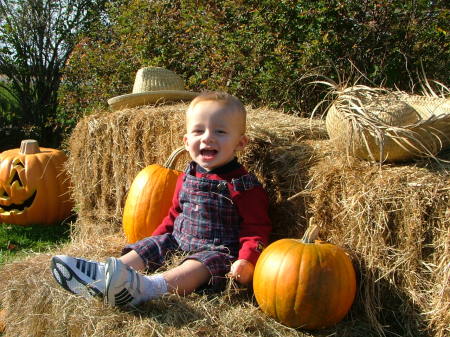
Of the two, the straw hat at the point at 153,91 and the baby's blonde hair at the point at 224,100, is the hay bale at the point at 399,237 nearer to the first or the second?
the baby's blonde hair at the point at 224,100

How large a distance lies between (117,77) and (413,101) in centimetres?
471

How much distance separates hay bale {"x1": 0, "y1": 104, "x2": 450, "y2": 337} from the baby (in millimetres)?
142

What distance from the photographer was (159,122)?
3943mm

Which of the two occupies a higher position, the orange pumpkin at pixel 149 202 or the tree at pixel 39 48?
the tree at pixel 39 48

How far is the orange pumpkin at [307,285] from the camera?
2.27 m

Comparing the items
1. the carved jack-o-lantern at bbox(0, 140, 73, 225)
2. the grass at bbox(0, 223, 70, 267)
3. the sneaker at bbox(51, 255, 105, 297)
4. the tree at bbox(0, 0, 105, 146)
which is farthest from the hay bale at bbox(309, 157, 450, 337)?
the tree at bbox(0, 0, 105, 146)

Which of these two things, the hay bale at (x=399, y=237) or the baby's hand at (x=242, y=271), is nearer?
the hay bale at (x=399, y=237)

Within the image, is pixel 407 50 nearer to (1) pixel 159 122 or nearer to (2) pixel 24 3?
(1) pixel 159 122

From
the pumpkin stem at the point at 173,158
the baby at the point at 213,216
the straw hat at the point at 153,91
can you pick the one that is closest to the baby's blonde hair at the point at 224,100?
the baby at the point at 213,216

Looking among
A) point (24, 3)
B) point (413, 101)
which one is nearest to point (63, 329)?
point (413, 101)

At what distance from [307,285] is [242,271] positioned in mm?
385

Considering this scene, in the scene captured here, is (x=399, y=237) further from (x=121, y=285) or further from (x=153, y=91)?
(x=153, y=91)

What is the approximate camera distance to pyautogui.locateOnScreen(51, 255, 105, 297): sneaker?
2.25 m

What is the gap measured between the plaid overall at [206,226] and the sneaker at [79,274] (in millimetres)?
526
